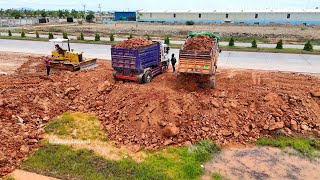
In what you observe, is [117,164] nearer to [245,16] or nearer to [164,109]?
[164,109]

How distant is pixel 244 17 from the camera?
252 ft

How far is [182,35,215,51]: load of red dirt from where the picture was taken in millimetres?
14977

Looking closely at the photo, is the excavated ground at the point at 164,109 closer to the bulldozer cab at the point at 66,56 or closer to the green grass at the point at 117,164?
the green grass at the point at 117,164

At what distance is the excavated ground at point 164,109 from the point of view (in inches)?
456

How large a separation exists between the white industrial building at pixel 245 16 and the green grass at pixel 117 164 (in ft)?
236

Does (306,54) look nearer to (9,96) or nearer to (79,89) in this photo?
(79,89)

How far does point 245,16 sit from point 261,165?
72.8 meters

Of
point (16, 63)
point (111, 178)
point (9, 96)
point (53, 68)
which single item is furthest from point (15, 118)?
point (16, 63)

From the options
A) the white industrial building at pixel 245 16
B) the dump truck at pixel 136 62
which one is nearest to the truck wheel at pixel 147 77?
the dump truck at pixel 136 62

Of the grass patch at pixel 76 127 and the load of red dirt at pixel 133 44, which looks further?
the load of red dirt at pixel 133 44

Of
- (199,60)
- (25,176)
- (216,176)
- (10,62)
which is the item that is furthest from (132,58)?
(10,62)

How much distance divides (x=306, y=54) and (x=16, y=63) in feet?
89.1

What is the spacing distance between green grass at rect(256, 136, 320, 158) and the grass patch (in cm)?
706

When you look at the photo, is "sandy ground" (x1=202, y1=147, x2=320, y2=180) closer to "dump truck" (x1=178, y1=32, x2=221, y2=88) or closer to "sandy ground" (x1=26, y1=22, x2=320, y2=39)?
"dump truck" (x1=178, y1=32, x2=221, y2=88)
